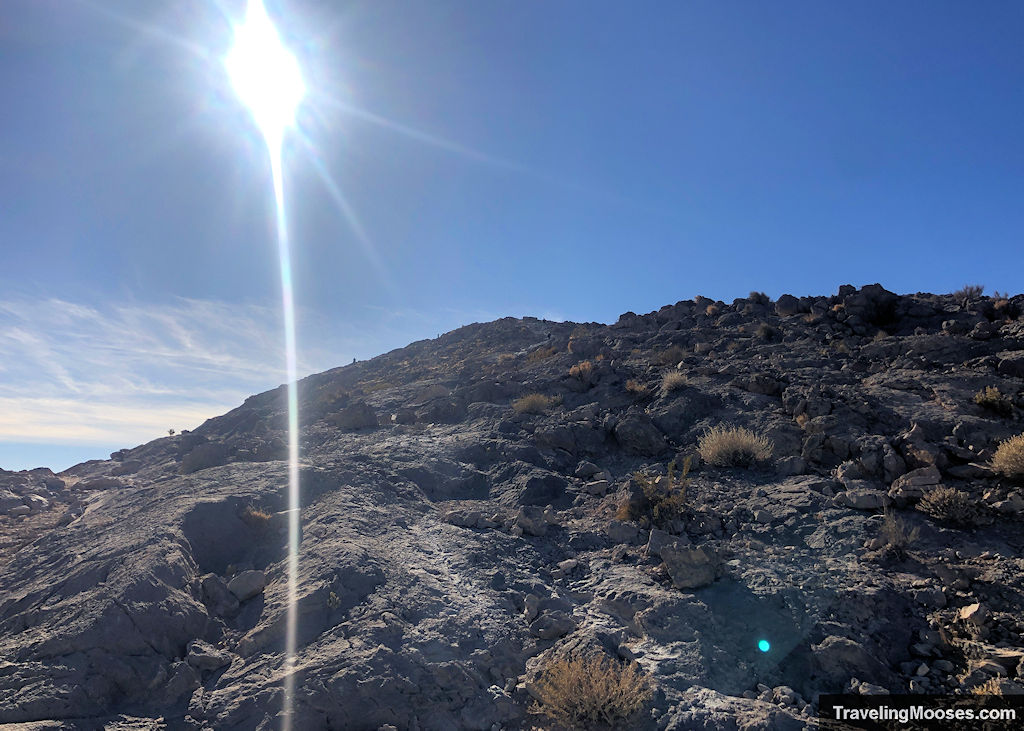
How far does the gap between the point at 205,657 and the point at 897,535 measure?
7221mm

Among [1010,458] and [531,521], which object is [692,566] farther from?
[1010,458]

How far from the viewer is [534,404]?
40.1 ft

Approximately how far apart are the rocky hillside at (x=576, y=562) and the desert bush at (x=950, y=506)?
4cm

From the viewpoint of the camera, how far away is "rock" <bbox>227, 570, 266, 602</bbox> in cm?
606

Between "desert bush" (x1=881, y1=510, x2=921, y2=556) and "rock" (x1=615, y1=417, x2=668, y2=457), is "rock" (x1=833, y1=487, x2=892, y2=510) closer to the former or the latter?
"desert bush" (x1=881, y1=510, x2=921, y2=556)

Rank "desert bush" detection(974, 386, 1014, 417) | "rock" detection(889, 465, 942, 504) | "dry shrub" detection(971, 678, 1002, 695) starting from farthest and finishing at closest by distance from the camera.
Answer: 1. "desert bush" detection(974, 386, 1014, 417)
2. "rock" detection(889, 465, 942, 504)
3. "dry shrub" detection(971, 678, 1002, 695)

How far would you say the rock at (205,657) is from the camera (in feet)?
16.5

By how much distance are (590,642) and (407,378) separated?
52.1 feet

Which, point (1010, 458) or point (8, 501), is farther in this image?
point (8, 501)

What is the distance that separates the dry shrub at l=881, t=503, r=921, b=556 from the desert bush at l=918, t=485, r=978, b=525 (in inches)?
16.3

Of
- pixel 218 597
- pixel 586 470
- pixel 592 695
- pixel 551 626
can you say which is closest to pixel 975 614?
pixel 592 695

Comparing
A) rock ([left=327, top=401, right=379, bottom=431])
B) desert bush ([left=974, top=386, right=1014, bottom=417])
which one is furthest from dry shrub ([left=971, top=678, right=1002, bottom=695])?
rock ([left=327, top=401, right=379, bottom=431])

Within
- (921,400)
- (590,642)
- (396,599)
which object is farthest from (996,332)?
(396,599)

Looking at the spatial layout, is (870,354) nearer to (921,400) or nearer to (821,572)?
(921,400)
